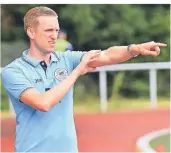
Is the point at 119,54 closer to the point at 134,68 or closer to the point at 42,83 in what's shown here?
the point at 42,83

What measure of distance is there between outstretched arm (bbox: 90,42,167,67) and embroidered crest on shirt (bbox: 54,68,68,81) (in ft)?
0.48

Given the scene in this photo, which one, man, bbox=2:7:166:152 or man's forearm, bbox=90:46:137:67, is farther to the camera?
man's forearm, bbox=90:46:137:67

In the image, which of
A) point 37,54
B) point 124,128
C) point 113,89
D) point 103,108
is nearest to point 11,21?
point 113,89

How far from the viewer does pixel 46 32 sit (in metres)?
3.01

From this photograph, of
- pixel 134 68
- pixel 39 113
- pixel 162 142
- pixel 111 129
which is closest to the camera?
pixel 39 113

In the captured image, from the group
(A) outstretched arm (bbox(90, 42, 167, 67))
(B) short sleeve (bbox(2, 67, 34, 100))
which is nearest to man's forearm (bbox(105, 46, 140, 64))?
(A) outstretched arm (bbox(90, 42, 167, 67))

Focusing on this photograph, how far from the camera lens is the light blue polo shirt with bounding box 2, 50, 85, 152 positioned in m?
3.01

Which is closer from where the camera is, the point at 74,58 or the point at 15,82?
the point at 15,82

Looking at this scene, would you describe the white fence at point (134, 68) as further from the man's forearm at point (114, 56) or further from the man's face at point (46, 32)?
the man's face at point (46, 32)

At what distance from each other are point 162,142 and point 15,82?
445 centimetres

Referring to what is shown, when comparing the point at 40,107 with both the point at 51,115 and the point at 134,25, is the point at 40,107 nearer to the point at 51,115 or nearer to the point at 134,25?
the point at 51,115

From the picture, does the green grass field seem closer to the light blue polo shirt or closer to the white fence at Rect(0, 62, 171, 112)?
the white fence at Rect(0, 62, 171, 112)

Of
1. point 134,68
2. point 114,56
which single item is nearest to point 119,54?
point 114,56

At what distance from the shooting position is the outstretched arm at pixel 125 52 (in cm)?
306
